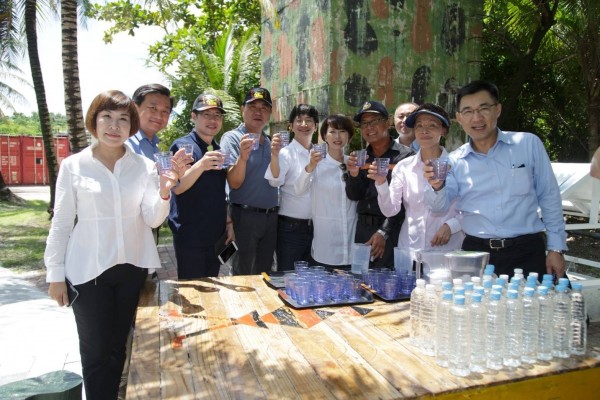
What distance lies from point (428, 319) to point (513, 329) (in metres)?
0.33

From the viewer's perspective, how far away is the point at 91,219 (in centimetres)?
262

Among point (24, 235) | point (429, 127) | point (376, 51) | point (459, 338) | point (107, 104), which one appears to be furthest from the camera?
point (24, 235)

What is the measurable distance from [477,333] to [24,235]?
1228 centimetres

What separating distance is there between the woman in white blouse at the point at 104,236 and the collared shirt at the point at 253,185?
1239mm

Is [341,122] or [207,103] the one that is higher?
[207,103]

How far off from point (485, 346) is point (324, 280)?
38.9 inches

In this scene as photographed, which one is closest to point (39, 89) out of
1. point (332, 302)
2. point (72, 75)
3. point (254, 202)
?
point (72, 75)

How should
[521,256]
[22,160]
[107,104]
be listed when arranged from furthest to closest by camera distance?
[22,160]
[521,256]
[107,104]

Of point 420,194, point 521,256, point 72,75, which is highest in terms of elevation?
point 72,75

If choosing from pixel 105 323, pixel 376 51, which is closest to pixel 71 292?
pixel 105 323

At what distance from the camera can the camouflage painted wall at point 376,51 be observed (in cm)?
666

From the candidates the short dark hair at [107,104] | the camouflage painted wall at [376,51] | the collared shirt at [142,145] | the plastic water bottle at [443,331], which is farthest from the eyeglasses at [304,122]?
the camouflage painted wall at [376,51]

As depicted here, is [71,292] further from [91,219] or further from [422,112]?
[422,112]

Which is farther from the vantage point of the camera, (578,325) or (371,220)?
(371,220)
